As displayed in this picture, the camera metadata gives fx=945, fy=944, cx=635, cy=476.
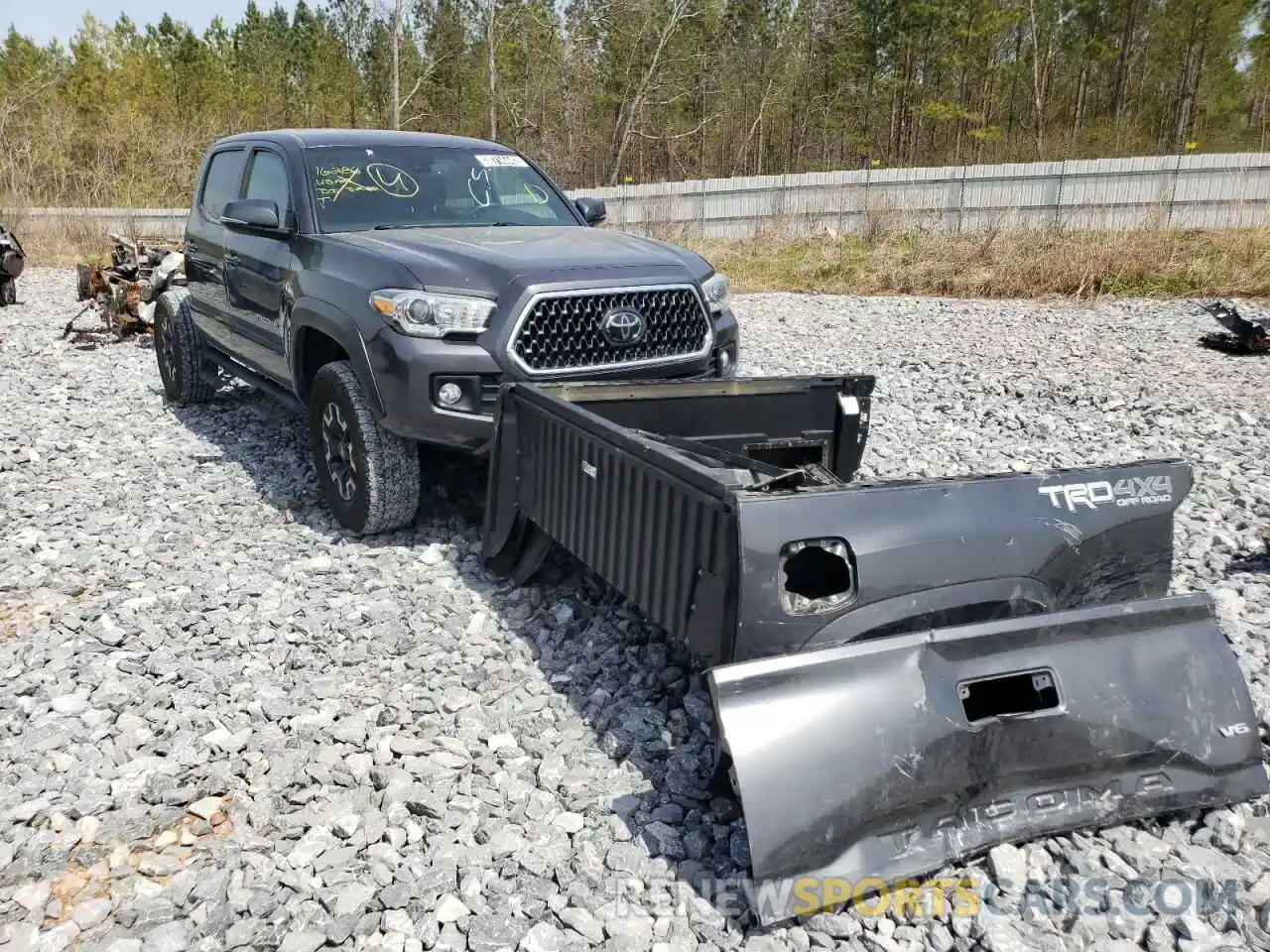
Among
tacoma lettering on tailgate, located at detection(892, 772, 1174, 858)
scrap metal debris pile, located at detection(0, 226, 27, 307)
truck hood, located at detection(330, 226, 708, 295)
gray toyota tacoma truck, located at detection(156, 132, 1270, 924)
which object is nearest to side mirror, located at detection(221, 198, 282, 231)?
truck hood, located at detection(330, 226, 708, 295)

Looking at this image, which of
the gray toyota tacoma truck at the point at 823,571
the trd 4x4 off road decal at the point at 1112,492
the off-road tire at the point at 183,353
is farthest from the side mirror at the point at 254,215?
the trd 4x4 off road decal at the point at 1112,492

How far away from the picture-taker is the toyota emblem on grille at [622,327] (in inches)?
168

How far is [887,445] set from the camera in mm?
6262

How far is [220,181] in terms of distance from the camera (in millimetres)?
6285

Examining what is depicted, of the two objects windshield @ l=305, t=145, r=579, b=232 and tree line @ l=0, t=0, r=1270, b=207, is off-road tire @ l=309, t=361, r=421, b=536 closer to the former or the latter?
windshield @ l=305, t=145, r=579, b=232

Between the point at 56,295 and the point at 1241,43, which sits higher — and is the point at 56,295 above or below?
below

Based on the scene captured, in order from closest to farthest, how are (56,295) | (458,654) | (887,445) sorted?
(458,654)
(887,445)
(56,295)

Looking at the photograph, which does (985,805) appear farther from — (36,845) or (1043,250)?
(1043,250)

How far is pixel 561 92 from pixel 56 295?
97.4 ft

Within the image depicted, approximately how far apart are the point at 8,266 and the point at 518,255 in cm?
1193

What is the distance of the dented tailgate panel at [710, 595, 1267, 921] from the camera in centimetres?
218

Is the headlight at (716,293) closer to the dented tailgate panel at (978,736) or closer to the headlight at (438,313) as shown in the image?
the headlight at (438,313)

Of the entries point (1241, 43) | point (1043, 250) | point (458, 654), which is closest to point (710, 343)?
point (458, 654)

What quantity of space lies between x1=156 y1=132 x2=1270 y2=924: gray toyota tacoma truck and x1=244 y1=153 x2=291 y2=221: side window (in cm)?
113
